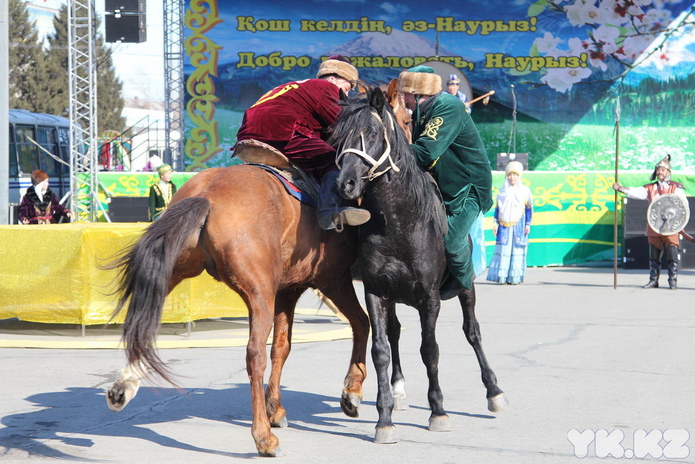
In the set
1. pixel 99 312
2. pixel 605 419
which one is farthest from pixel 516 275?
pixel 605 419

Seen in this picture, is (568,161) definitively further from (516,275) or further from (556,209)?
(516,275)

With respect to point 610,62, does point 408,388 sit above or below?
below

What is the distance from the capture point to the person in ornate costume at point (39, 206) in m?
17.7

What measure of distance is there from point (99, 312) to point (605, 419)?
5.53 metres

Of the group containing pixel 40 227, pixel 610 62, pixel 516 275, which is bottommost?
pixel 516 275

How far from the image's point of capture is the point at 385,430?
6160 millimetres

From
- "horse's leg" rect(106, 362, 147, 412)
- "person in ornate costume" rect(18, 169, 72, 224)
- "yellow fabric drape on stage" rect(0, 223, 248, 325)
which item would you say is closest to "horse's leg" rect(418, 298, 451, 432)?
"horse's leg" rect(106, 362, 147, 412)

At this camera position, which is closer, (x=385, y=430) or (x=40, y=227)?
(x=385, y=430)

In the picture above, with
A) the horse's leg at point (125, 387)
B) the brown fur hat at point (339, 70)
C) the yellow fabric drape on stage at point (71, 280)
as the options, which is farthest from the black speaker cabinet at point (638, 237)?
the horse's leg at point (125, 387)

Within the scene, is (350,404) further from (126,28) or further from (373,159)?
(126,28)

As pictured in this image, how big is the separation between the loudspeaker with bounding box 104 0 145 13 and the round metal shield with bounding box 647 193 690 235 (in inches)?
478

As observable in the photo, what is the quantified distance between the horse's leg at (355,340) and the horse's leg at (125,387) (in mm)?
1608

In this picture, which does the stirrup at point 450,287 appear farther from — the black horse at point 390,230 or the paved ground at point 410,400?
the paved ground at point 410,400

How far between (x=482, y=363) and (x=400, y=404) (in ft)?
2.20
